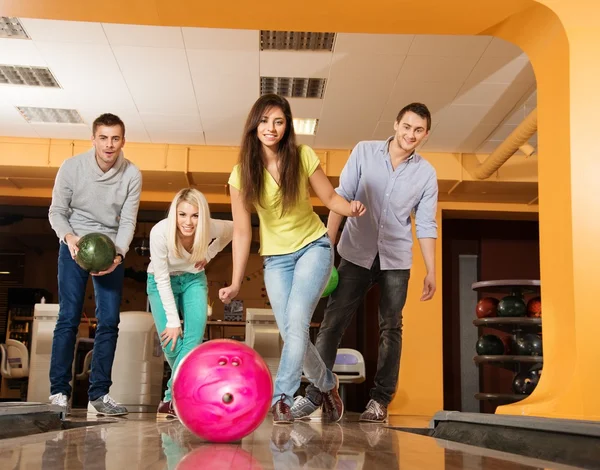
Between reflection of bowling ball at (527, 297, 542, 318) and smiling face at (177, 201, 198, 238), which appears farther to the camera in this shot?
reflection of bowling ball at (527, 297, 542, 318)

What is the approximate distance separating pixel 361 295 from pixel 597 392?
1.35 m

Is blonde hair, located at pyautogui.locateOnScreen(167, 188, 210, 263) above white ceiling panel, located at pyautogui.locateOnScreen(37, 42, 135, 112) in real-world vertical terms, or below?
below

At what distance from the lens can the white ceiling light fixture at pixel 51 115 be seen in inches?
335

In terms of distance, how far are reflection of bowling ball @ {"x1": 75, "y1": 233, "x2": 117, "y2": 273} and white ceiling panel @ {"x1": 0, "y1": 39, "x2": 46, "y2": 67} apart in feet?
12.4

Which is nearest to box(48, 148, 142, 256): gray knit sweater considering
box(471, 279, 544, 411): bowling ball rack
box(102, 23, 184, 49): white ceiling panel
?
box(102, 23, 184, 49): white ceiling panel

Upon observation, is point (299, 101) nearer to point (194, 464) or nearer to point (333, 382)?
point (333, 382)

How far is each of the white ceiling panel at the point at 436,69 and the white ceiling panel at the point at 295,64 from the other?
0.77 metres

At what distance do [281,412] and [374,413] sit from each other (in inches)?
39.2

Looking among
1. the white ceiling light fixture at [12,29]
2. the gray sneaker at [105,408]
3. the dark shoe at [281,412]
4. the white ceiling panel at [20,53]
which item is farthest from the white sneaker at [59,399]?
the white ceiling panel at [20,53]

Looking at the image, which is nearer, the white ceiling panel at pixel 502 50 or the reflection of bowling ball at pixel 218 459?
the reflection of bowling ball at pixel 218 459

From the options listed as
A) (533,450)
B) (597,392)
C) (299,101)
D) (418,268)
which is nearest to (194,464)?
(533,450)

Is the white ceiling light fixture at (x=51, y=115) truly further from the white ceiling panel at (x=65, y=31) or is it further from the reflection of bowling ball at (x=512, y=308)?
the reflection of bowling ball at (x=512, y=308)

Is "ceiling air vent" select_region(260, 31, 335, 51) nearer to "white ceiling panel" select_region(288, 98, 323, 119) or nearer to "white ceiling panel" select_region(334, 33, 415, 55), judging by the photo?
"white ceiling panel" select_region(334, 33, 415, 55)

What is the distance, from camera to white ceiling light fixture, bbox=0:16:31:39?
250 inches
